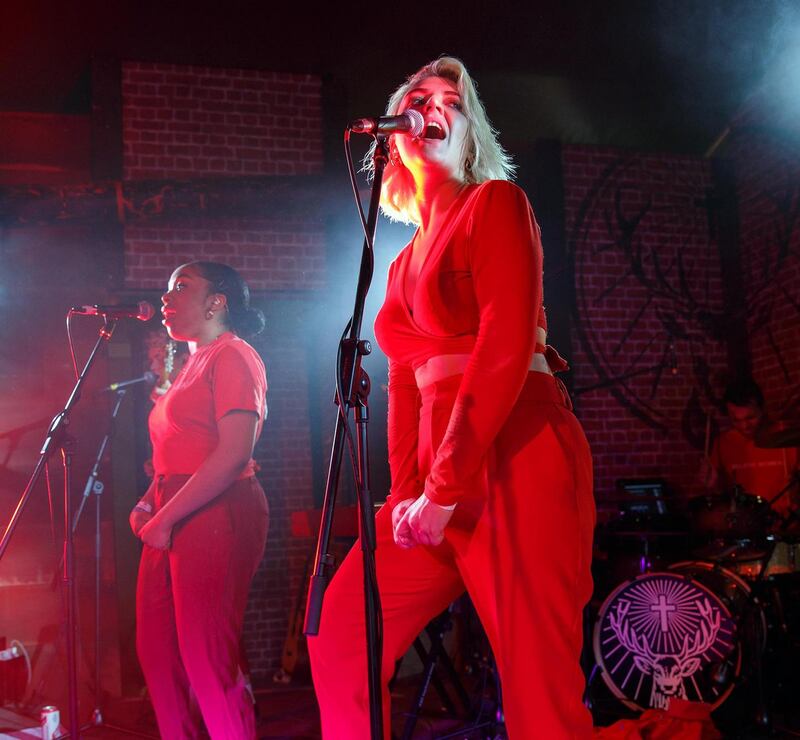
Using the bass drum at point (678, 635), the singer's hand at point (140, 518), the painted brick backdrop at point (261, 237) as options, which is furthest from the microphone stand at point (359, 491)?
the painted brick backdrop at point (261, 237)

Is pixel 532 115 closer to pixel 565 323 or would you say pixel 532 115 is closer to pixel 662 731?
pixel 565 323

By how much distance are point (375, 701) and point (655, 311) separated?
568cm

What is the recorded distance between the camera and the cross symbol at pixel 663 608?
4426 millimetres

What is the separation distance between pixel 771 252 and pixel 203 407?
4.99 m

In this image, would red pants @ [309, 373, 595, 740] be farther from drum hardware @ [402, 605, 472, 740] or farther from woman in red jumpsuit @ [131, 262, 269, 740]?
drum hardware @ [402, 605, 472, 740]

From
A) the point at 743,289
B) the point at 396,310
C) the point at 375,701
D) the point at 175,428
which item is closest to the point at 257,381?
the point at 175,428

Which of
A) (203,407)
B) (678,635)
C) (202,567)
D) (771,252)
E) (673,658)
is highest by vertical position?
(771,252)

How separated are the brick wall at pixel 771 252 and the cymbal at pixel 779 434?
1.89 meters

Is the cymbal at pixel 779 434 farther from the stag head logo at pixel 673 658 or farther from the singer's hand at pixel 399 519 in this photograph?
the singer's hand at pixel 399 519

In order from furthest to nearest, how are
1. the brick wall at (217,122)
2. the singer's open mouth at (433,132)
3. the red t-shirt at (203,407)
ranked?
1. the brick wall at (217,122)
2. the red t-shirt at (203,407)
3. the singer's open mouth at (433,132)

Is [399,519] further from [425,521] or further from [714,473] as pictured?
[714,473]

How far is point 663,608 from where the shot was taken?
4.45m

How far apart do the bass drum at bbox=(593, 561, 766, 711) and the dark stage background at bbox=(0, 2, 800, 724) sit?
1.56 metres

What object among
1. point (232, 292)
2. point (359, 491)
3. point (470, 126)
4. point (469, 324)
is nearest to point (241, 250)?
point (232, 292)
